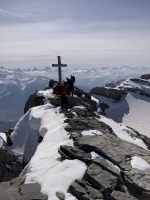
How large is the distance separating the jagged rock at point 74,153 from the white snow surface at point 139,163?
219cm

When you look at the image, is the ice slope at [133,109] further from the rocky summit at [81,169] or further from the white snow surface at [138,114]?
the rocky summit at [81,169]

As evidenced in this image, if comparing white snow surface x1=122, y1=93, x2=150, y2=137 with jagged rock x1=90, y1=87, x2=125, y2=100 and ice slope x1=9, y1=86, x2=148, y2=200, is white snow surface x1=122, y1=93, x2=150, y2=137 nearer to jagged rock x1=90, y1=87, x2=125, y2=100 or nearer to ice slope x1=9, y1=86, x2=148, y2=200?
jagged rock x1=90, y1=87, x2=125, y2=100

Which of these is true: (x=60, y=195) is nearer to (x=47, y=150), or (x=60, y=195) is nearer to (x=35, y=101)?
(x=47, y=150)

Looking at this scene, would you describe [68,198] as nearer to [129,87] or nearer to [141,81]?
[129,87]

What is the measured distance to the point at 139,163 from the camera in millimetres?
17844

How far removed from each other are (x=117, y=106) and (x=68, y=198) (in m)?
45.6

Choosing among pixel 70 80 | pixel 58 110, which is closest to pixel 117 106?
pixel 70 80

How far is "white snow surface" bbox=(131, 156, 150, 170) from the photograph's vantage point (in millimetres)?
17413

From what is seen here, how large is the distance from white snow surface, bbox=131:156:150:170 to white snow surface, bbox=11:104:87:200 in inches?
101

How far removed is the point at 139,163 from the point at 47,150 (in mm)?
5508

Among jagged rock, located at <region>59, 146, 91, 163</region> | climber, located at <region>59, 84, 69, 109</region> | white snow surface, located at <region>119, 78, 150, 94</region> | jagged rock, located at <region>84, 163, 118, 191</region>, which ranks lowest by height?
white snow surface, located at <region>119, 78, 150, 94</region>

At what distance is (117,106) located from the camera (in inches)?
2345

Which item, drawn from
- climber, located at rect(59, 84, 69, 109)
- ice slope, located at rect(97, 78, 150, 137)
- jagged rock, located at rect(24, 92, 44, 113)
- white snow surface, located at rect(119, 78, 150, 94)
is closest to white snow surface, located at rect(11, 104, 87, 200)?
climber, located at rect(59, 84, 69, 109)

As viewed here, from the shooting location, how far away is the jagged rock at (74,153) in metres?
17.6
